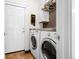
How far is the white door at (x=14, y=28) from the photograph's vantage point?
116 inches

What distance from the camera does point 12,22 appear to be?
306cm

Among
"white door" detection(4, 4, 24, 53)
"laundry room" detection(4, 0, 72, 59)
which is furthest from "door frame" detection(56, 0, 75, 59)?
"white door" detection(4, 4, 24, 53)

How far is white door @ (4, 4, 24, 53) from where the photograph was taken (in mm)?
2943

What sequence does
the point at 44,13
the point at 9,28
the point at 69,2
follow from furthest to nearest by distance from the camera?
the point at 9,28
the point at 44,13
the point at 69,2

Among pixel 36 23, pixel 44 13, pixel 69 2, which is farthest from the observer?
pixel 36 23

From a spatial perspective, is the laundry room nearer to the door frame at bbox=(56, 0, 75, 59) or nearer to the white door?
the white door

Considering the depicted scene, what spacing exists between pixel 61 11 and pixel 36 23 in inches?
111

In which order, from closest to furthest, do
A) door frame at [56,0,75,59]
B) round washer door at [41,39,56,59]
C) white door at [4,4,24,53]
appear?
door frame at [56,0,75,59], round washer door at [41,39,56,59], white door at [4,4,24,53]

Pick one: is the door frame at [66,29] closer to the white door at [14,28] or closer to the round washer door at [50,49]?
the round washer door at [50,49]

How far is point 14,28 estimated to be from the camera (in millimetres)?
3104

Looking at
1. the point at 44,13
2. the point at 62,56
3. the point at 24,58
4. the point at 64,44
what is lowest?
the point at 24,58

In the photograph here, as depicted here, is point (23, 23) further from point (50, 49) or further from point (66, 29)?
point (66, 29)

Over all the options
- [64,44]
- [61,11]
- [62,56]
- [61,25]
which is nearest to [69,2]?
[61,11]
